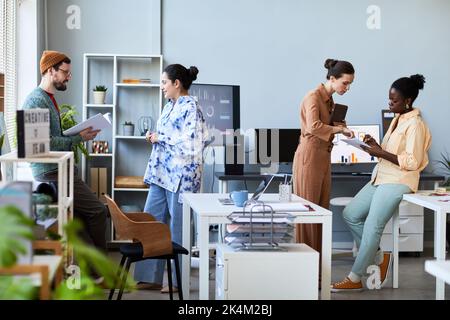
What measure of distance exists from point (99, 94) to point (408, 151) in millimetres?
2979

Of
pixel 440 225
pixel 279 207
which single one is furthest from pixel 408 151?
pixel 279 207

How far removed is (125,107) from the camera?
7.21 metres

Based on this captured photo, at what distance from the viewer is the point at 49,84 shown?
15.9 ft

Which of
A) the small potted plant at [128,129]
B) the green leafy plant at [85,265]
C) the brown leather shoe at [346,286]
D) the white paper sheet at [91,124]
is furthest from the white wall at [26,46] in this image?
the green leafy plant at [85,265]

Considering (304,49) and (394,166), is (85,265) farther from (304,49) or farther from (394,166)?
(304,49)

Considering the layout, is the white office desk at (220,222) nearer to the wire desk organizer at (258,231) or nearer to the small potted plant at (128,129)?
the wire desk organizer at (258,231)

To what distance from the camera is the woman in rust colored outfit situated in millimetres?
5324

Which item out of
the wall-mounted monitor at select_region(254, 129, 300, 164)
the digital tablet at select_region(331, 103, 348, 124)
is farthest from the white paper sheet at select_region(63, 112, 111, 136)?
the wall-mounted monitor at select_region(254, 129, 300, 164)

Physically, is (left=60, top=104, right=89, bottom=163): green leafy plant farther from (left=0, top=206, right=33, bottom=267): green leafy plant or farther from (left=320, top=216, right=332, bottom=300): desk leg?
(left=0, top=206, right=33, bottom=267): green leafy plant

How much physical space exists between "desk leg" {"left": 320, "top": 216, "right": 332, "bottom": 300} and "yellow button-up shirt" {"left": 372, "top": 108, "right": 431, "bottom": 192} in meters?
1.42

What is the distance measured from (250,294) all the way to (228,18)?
13.3 feet
